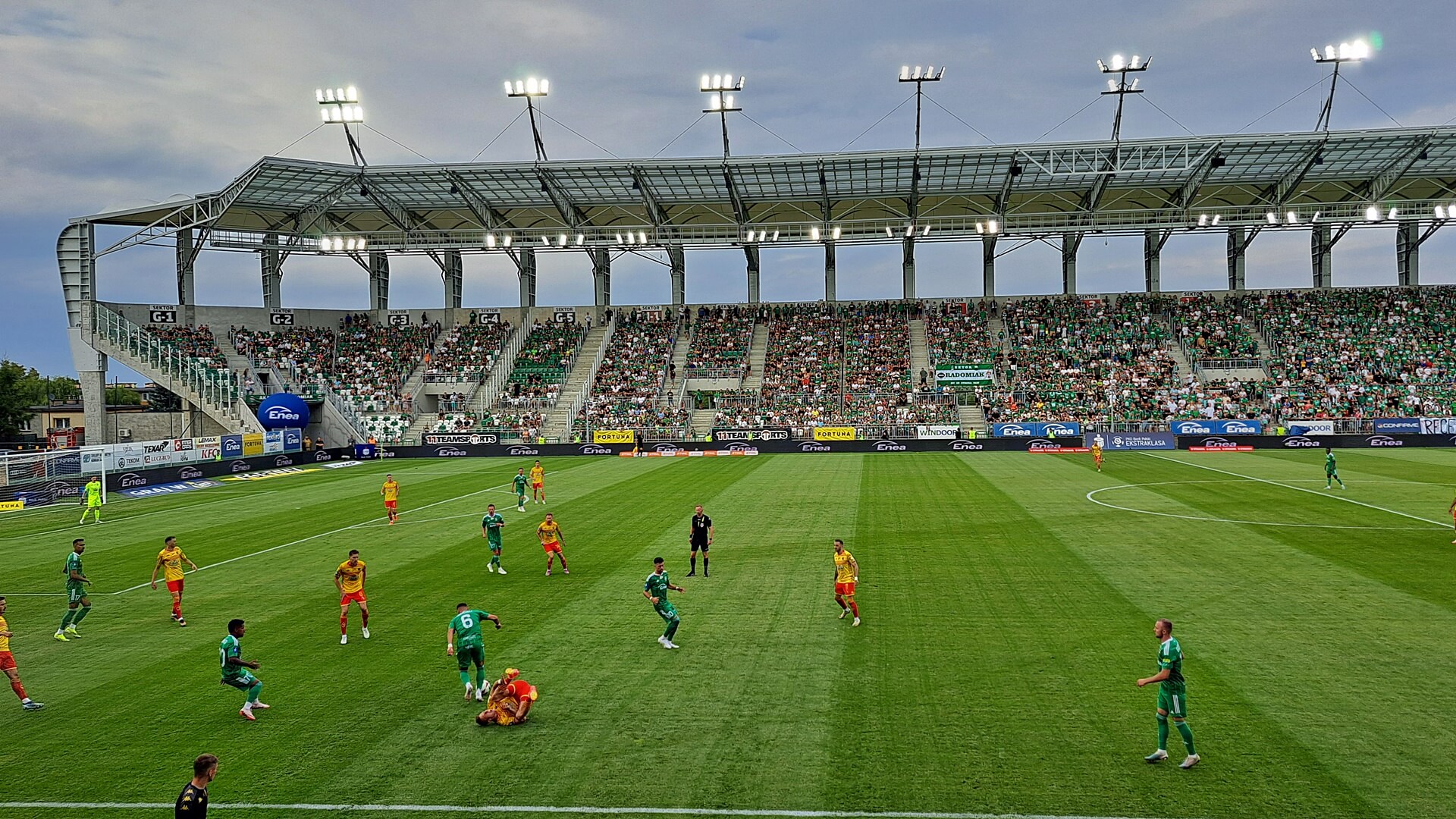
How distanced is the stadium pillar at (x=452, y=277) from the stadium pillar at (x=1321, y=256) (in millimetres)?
68607

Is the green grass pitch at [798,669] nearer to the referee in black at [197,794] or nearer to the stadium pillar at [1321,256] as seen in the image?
the referee in black at [197,794]

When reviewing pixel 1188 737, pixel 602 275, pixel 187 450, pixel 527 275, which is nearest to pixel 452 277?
pixel 527 275

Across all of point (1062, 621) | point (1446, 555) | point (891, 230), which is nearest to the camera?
point (1062, 621)

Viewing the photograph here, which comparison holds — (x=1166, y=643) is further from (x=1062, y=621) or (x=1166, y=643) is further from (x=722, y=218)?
(x=722, y=218)

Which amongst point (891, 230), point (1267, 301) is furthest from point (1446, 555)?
point (1267, 301)

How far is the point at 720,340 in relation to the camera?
70062 mm

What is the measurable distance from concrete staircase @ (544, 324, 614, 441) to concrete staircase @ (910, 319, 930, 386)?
24.5 m

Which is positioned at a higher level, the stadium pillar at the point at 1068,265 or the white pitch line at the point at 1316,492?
the stadium pillar at the point at 1068,265

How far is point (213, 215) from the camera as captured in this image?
59094 millimetres

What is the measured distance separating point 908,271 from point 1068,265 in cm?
1290

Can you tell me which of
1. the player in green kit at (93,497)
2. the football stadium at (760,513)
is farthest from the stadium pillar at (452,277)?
the player in green kit at (93,497)

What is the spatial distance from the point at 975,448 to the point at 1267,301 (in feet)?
98.7

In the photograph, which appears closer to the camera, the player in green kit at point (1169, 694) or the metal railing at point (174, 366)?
A: the player in green kit at point (1169, 694)

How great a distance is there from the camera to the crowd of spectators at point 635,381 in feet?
202
